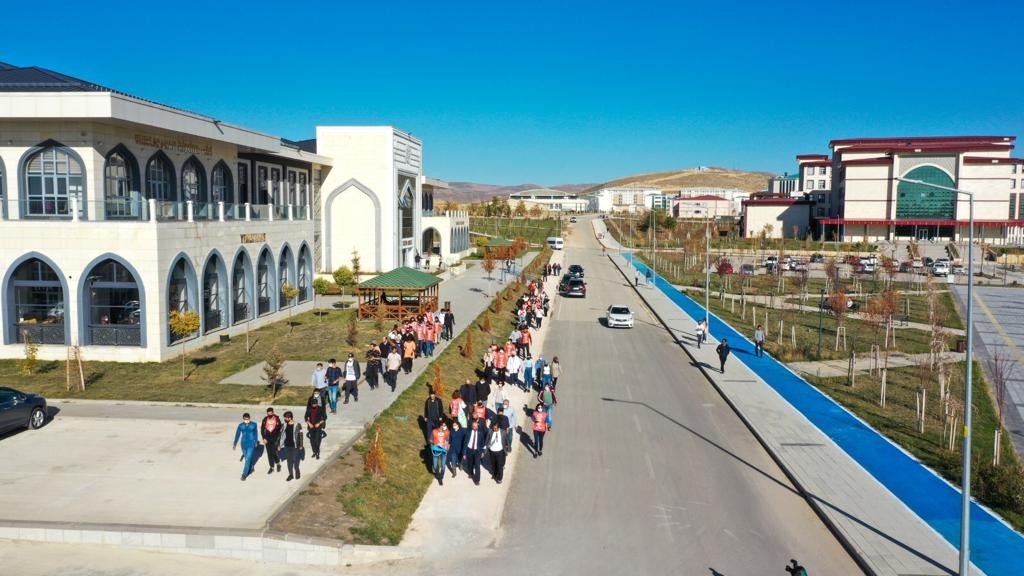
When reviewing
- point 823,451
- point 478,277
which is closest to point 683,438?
point 823,451

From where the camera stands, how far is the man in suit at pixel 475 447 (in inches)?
619

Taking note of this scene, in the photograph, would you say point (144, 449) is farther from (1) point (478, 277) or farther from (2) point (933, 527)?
(1) point (478, 277)

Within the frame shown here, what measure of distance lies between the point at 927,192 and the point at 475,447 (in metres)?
87.0

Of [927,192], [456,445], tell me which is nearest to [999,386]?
[456,445]

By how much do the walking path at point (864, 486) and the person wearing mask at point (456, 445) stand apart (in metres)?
6.75

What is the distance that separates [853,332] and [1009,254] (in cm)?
5806

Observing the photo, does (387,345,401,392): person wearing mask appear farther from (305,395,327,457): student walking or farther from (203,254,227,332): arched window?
(203,254,227,332): arched window

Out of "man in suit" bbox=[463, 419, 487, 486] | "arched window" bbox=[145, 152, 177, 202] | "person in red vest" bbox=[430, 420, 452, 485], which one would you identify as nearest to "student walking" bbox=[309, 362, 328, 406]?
"person in red vest" bbox=[430, 420, 452, 485]

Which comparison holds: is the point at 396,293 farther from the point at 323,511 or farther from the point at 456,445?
the point at 323,511

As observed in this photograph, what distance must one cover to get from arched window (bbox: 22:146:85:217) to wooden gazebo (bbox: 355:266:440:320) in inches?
455

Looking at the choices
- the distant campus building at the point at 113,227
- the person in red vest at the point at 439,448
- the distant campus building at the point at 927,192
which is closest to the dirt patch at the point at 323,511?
the person in red vest at the point at 439,448

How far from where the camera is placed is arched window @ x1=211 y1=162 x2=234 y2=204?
3334 cm

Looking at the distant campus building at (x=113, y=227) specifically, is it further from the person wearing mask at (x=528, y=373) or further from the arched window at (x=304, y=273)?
the person wearing mask at (x=528, y=373)

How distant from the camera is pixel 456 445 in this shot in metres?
16.0
